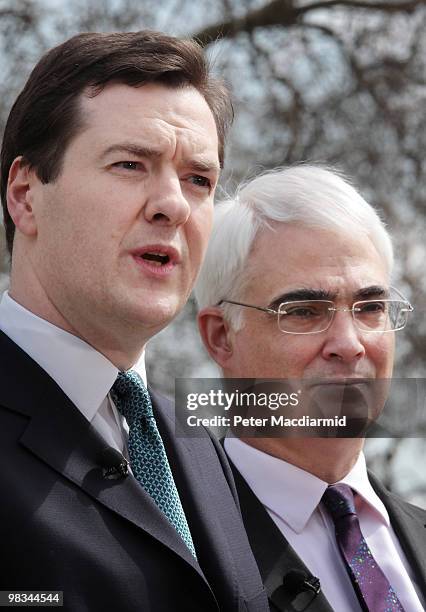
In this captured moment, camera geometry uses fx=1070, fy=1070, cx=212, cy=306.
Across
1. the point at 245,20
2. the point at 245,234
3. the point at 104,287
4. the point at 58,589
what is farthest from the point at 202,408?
the point at 245,20

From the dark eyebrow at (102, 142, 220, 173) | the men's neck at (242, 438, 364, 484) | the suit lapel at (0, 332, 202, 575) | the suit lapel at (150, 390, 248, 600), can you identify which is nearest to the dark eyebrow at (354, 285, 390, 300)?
the men's neck at (242, 438, 364, 484)

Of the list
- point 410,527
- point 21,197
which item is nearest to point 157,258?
point 21,197

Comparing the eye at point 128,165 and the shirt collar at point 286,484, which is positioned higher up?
the eye at point 128,165

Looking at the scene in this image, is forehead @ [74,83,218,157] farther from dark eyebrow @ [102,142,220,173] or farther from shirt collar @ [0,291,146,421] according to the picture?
shirt collar @ [0,291,146,421]

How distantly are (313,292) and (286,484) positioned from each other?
59cm

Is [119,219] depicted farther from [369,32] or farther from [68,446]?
[369,32]

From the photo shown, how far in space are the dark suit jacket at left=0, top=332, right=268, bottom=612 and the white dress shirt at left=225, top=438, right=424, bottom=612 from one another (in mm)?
560

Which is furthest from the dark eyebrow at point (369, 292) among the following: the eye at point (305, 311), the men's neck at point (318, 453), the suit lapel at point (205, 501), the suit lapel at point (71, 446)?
the suit lapel at point (71, 446)

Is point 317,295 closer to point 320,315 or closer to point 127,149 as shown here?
point 320,315

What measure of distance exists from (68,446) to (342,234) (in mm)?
1443

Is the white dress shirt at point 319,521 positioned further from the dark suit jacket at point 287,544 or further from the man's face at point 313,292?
the man's face at point 313,292

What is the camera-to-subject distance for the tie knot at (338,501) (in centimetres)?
314

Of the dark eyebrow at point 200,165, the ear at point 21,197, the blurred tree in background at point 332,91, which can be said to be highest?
the blurred tree in background at point 332,91

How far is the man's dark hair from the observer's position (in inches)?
97.0
